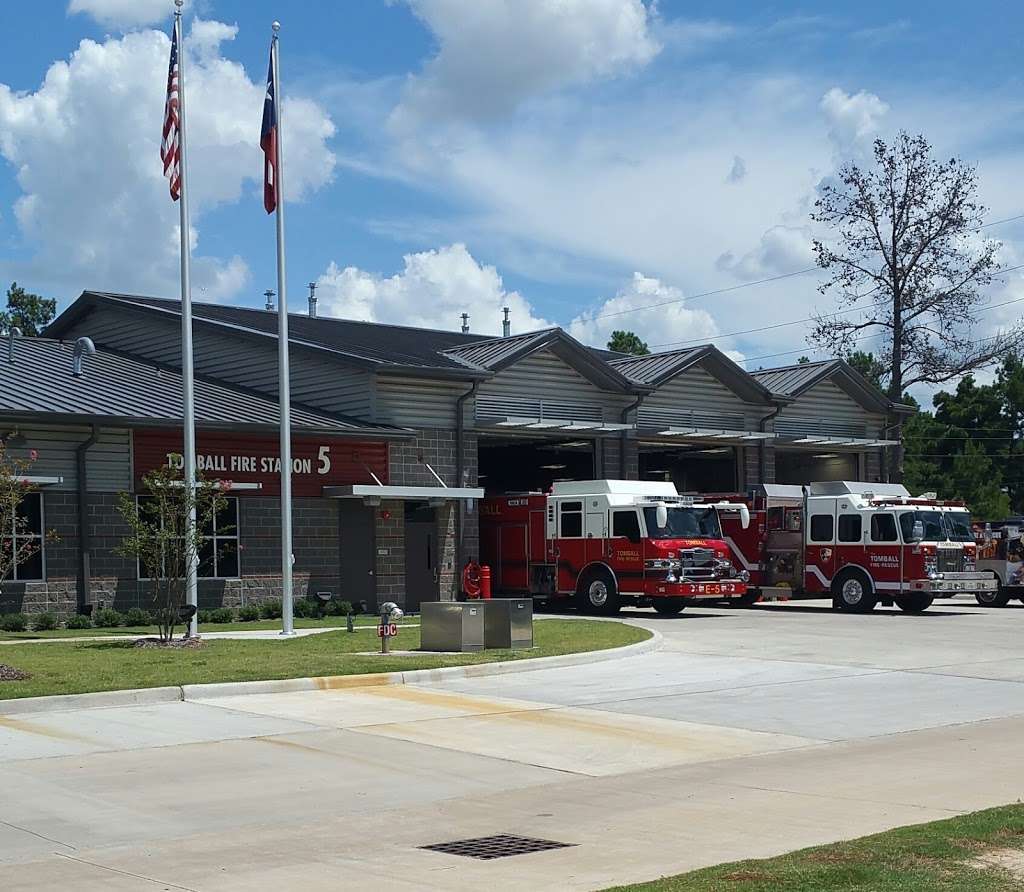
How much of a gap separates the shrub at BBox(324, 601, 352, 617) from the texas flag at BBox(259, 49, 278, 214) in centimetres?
981

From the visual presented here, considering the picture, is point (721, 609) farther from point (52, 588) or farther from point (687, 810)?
point (687, 810)

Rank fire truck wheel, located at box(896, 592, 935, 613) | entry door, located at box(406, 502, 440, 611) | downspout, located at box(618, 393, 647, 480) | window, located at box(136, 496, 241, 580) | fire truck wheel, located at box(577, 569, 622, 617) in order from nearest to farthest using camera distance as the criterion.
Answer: window, located at box(136, 496, 241, 580) < fire truck wheel, located at box(577, 569, 622, 617) < fire truck wheel, located at box(896, 592, 935, 613) < entry door, located at box(406, 502, 440, 611) < downspout, located at box(618, 393, 647, 480)

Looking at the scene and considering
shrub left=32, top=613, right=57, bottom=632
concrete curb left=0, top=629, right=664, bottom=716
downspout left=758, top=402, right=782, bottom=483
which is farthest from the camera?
downspout left=758, top=402, right=782, bottom=483

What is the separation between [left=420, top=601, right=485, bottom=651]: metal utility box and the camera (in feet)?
69.4

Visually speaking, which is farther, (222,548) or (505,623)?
(222,548)

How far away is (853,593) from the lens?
112 feet

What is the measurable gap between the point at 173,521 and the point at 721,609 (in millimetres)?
17236

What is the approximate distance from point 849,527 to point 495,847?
86.7 feet

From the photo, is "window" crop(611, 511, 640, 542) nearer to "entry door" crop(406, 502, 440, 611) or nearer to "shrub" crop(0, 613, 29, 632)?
"entry door" crop(406, 502, 440, 611)

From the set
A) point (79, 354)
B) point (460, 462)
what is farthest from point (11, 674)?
point (460, 462)

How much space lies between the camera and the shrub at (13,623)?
27.2 m

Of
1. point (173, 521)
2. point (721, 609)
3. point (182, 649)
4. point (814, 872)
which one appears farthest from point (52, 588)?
point (814, 872)

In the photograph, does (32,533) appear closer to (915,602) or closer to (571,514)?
(571,514)

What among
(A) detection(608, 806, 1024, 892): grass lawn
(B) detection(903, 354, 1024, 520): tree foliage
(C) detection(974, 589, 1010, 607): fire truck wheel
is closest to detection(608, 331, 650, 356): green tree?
(B) detection(903, 354, 1024, 520): tree foliage
